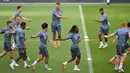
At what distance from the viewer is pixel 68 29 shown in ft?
73.0

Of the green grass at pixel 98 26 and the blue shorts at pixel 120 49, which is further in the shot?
the green grass at pixel 98 26

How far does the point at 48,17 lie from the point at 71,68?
11.6 metres

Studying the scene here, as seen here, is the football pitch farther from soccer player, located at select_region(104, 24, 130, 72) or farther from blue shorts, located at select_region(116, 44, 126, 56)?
blue shorts, located at select_region(116, 44, 126, 56)

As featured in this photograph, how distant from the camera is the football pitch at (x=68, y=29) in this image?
15.0 meters

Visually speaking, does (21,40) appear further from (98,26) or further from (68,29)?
(98,26)

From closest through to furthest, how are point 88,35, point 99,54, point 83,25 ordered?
point 99,54
point 88,35
point 83,25

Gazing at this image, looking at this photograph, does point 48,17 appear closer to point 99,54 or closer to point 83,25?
point 83,25

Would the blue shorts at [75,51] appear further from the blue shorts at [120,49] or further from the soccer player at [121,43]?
the blue shorts at [120,49]

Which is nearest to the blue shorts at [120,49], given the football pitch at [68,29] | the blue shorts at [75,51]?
the football pitch at [68,29]

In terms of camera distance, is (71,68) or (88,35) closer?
(71,68)

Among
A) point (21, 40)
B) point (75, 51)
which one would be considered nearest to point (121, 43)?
point (75, 51)

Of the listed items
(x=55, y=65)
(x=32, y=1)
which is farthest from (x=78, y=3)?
(x=55, y=65)

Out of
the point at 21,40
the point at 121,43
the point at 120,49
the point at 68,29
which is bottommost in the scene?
the point at 68,29

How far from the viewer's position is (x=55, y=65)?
15.2m
